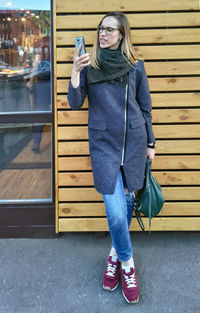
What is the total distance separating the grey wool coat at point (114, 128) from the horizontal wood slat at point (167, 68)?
51 cm

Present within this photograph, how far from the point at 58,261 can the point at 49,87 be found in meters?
1.69

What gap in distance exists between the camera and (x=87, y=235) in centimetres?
327

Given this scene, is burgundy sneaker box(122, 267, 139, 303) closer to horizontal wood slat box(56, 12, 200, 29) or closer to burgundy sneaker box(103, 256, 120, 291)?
burgundy sneaker box(103, 256, 120, 291)

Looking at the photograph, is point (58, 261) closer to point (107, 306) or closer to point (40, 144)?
point (107, 306)

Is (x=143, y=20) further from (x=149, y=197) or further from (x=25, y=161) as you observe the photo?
(x=25, y=161)

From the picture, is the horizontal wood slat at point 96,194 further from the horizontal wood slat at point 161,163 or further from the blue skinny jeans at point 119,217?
the blue skinny jeans at point 119,217

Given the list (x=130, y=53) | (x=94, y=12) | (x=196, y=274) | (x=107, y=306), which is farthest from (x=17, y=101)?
(x=196, y=274)

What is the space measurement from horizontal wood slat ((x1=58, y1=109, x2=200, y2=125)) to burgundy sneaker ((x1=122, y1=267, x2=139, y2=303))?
4.60 feet

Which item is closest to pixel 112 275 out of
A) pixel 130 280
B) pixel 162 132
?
pixel 130 280

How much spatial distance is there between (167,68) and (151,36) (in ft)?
1.08

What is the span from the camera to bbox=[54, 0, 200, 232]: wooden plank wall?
2.79 meters

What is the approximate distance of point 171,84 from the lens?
2885 millimetres

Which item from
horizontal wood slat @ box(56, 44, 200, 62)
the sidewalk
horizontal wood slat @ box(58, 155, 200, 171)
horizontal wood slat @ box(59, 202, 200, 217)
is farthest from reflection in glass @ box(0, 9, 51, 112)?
the sidewalk

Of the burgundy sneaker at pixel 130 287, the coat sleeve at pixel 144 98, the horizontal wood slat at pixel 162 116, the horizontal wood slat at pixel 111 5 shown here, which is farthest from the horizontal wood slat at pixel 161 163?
the horizontal wood slat at pixel 111 5
